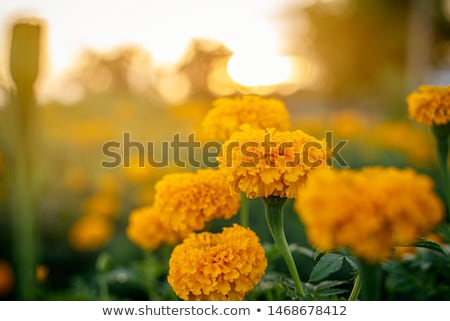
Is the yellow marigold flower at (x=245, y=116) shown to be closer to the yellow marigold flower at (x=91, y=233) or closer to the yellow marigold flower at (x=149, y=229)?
the yellow marigold flower at (x=149, y=229)

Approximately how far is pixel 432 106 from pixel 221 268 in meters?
0.36

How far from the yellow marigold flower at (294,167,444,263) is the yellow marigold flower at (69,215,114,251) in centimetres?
147

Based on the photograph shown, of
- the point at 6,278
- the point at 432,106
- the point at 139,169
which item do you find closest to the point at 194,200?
the point at 432,106

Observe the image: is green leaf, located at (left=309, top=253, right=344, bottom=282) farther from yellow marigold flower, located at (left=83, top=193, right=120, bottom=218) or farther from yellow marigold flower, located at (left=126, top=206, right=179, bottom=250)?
yellow marigold flower, located at (left=83, top=193, right=120, bottom=218)

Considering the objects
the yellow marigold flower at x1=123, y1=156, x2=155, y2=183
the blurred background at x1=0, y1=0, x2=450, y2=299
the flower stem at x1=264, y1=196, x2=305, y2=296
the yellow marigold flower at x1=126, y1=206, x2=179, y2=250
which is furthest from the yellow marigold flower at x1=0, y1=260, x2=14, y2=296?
the flower stem at x1=264, y1=196, x2=305, y2=296

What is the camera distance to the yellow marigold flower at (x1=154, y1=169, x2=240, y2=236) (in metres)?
0.73

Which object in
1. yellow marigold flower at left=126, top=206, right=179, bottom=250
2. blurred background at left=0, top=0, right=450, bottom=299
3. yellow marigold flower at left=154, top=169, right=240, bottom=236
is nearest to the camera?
yellow marigold flower at left=154, top=169, right=240, bottom=236

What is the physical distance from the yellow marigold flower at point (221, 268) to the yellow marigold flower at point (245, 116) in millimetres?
175

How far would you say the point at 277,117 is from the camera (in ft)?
2.66

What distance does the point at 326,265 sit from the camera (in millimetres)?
669

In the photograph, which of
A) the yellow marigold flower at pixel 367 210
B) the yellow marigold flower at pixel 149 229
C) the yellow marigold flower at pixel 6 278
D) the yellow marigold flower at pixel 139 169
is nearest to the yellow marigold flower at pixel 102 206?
the yellow marigold flower at pixel 139 169

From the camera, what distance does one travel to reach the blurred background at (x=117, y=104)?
1495 mm

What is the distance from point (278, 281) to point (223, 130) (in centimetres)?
22

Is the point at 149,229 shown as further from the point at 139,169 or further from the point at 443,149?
the point at 139,169
